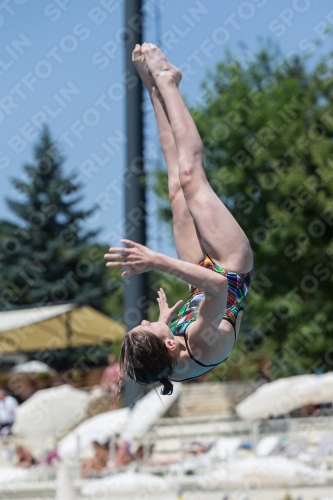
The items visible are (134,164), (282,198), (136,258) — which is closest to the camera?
(136,258)

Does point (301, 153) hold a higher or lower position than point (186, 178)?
lower

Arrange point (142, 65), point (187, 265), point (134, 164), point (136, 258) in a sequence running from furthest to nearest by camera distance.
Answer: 1. point (134, 164)
2. point (142, 65)
3. point (187, 265)
4. point (136, 258)

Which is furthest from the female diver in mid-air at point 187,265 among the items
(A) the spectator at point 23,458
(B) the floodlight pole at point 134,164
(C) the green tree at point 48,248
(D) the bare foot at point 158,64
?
(C) the green tree at point 48,248

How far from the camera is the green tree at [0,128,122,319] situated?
115 feet

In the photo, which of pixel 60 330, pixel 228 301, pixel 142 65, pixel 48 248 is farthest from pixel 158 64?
pixel 48 248

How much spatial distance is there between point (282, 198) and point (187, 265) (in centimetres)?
1259

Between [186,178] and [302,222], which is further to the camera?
[302,222]

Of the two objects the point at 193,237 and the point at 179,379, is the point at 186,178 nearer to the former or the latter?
the point at 193,237

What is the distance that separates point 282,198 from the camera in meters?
16.4

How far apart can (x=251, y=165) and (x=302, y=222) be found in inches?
65.1

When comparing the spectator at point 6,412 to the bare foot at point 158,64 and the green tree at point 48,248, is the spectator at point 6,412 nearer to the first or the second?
the bare foot at point 158,64

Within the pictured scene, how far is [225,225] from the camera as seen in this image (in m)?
4.84

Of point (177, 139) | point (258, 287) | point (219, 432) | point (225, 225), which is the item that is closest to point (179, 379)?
point (225, 225)

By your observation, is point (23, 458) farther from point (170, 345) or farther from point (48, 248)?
point (48, 248)
